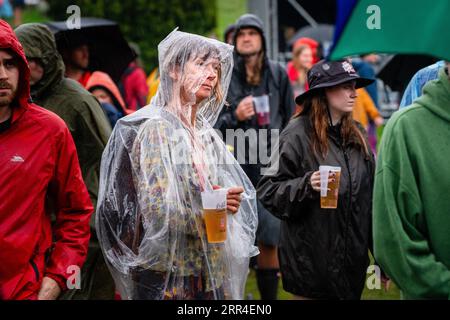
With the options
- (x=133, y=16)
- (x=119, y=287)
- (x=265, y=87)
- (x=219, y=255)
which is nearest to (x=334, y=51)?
(x=219, y=255)

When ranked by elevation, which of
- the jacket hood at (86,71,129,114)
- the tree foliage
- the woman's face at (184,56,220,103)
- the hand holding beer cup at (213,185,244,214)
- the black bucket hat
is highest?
the woman's face at (184,56,220,103)

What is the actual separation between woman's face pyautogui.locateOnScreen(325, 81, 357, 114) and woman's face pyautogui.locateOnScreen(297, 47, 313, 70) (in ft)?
19.0

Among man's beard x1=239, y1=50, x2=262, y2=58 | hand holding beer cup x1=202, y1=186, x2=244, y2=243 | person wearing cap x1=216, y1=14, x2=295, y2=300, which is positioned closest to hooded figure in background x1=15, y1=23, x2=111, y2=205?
hand holding beer cup x1=202, y1=186, x2=244, y2=243

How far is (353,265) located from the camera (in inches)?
223

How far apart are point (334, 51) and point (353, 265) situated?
236 centimetres

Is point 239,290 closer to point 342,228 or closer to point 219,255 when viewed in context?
point 219,255

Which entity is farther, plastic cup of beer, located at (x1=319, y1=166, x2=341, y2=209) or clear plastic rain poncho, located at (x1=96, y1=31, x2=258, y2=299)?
plastic cup of beer, located at (x1=319, y1=166, x2=341, y2=209)

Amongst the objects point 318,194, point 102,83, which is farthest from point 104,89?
point 318,194

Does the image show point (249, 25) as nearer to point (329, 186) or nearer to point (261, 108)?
point (261, 108)

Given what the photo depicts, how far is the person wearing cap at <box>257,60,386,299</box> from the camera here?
5652 mm

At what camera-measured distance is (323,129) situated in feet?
19.1

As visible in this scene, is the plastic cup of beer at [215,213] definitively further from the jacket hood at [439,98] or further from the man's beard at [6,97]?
the jacket hood at [439,98]

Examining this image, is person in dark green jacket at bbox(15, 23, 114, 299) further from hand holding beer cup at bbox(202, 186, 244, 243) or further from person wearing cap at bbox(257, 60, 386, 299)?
hand holding beer cup at bbox(202, 186, 244, 243)

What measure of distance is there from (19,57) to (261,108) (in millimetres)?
3366
